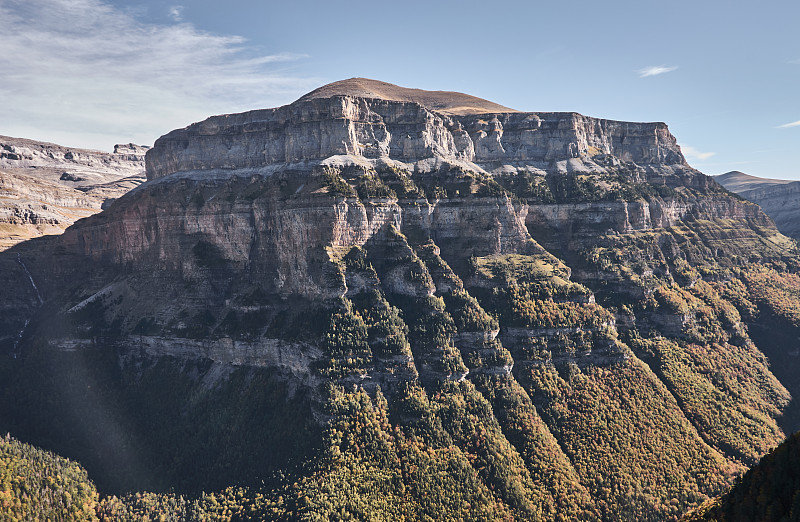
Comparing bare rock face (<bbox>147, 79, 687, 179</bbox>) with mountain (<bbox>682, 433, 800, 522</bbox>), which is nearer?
mountain (<bbox>682, 433, 800, 522</bbox>)

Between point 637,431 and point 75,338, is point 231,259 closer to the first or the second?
point 75,338

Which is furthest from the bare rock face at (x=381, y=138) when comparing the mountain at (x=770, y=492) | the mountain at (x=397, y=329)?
the mountain at (x=770, y=492)

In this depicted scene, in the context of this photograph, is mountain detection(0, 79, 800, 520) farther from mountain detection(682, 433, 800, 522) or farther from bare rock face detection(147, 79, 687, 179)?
mountain detection(682, 433, 800, 522)

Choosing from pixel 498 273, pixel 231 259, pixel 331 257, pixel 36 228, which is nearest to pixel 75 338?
pixel 231 259

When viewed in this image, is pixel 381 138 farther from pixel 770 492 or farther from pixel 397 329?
pixel 770 492

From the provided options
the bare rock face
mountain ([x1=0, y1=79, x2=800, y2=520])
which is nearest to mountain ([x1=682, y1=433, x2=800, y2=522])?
mountain ([x1=0, y1=79, x2=800, y2=520])

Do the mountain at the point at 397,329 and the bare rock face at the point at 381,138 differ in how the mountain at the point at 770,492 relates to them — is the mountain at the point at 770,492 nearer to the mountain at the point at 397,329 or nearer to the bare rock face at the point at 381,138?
the mountain at the point at 397,329

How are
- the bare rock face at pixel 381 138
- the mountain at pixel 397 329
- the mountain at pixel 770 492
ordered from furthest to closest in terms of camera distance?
the bare rock face at pixel 381 138
the mountain at pixel 397 329
the mountain at pixel 770 492

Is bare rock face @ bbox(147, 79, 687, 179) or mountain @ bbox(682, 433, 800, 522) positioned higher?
bare rock face @ bbox(147, 79, 687, 179)
